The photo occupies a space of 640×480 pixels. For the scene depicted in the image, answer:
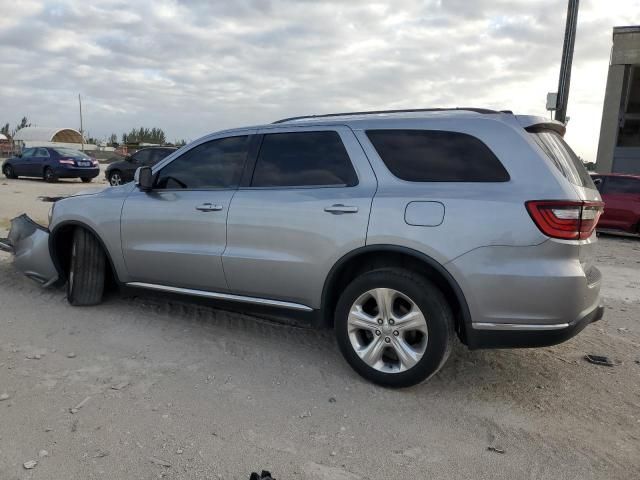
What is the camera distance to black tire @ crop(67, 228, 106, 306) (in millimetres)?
4891

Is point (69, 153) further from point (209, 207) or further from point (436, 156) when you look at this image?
point (436, 156)

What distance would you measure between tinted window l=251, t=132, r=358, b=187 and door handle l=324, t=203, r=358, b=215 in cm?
18

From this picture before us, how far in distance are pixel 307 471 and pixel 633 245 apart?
10484mm

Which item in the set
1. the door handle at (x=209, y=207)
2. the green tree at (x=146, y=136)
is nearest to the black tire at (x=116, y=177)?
the door handle at (x=209, y=207)

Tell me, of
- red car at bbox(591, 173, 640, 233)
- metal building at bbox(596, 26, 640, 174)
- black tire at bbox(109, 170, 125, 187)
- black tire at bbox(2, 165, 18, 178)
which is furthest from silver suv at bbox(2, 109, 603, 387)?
metal building at bbox(596, 26, 640, 174)

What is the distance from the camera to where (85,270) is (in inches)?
194

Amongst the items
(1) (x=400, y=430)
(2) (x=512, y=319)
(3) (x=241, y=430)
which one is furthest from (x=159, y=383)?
(2) (x=512, y=319)

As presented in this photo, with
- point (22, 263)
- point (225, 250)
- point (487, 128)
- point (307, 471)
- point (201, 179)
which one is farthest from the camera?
point (22, 263)

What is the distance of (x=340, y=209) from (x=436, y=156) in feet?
2.30

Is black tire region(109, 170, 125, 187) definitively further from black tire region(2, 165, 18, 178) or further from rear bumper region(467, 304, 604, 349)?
rear bumper region(467, 304, 604, 349)

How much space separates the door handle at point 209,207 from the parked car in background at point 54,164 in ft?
60.8

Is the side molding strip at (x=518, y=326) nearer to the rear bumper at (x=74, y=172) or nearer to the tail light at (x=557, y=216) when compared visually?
the tail light at (x=557, y=216)

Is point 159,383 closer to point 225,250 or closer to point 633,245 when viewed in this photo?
point 225,250

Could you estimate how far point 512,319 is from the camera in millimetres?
3105
